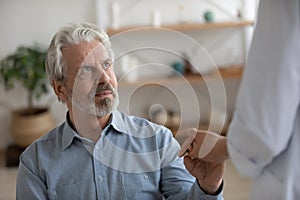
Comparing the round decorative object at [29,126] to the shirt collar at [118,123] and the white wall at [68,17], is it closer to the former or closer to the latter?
the white wall at [68,17]

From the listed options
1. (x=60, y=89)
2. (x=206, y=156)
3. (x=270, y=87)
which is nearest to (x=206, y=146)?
(x=206, y=156)

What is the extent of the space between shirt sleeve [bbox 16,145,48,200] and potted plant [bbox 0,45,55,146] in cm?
218

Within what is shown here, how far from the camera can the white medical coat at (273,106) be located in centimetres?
74

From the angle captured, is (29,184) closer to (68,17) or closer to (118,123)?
(118,123)

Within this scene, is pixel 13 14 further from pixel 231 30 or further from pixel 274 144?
pixel 274 144

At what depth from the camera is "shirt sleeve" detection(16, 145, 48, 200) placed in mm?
1438

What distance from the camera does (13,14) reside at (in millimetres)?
3914

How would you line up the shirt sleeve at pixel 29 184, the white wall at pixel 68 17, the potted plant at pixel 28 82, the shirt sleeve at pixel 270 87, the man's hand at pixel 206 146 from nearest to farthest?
the shirt sleeve at pixel 270 87 < the man's hand at pixel 206 146 < the shirt sleeve at pixel 29 184 < the potted plant at pixel 28 82 < the white wall at pixel 68 17

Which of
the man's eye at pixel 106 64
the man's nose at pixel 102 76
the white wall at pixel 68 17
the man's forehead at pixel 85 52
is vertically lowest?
the white wall at pixel 68 17

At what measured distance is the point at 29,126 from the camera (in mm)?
3645

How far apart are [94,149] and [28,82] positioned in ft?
7.38

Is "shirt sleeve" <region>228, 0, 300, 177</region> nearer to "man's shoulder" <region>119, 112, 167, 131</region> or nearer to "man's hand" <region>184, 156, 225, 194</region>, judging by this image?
"man's hand" <region>184, 156, 225, 194</region>

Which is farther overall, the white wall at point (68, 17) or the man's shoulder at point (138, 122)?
the white wall at point (68, 17)

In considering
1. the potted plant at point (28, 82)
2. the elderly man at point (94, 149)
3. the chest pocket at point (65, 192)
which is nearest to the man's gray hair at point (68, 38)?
the elderly man at point (94, 149)
